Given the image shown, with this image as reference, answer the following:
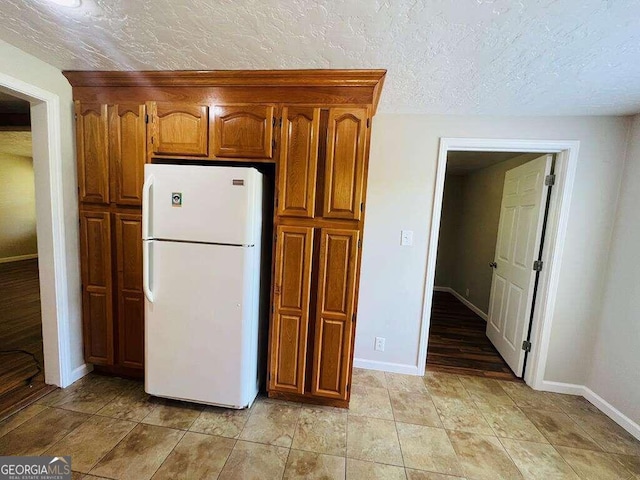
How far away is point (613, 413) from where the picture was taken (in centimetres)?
185

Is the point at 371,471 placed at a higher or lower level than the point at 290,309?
lower

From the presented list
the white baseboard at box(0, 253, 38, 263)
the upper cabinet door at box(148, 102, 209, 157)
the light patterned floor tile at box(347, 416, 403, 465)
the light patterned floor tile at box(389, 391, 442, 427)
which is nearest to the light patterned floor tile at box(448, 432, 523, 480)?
the light patterned floor tile at box(389, 391, 442, 427)

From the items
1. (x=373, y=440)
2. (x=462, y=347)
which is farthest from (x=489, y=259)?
(x=373, y=440)

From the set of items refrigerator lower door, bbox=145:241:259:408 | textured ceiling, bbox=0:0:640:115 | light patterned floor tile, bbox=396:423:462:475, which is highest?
textured ceiling, bbox=0:0:640:115

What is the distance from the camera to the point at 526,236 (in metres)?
2.35

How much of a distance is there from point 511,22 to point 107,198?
101 inches

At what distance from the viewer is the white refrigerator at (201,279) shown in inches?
61.1

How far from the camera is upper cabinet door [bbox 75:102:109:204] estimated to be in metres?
1.79

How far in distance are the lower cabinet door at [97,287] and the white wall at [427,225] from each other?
1997 mm

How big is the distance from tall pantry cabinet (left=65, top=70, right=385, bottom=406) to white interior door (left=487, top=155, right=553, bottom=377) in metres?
1.68

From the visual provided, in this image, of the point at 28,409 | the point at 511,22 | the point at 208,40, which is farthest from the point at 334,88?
the point at 28,409

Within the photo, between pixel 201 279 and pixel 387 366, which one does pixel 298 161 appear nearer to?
pixel 201 279

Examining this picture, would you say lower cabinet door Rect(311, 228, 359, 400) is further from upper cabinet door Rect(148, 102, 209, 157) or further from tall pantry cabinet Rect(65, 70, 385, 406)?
upper cabinet door Rect(148, 102, 209, 157)

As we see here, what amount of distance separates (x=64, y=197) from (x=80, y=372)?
1.35 meters
